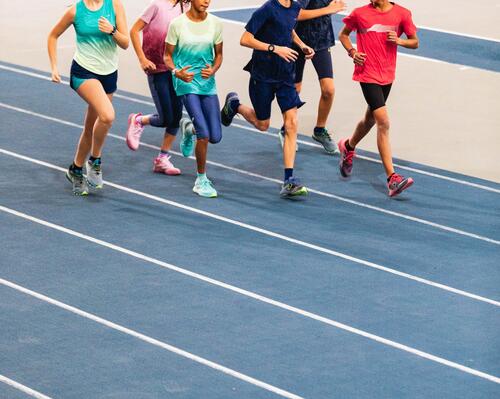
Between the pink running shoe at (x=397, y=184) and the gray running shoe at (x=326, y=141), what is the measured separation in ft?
6.09

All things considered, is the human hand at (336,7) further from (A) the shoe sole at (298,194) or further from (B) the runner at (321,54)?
(A) the shoe sole at (298,194)

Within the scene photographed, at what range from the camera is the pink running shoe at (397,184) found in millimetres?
13602

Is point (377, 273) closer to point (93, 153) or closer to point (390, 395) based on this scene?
point (390, 395)

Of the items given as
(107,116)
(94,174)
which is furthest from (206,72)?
(94,174)

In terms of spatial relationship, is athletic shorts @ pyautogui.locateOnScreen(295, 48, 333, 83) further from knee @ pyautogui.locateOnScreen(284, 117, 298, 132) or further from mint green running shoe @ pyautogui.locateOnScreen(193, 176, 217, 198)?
mint green running shoe @ pyautogui.locateOnScreen(193, 176, 217, 198)

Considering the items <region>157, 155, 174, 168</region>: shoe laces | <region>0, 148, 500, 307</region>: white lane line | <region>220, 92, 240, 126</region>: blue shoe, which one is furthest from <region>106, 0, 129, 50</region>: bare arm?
<region>220, 92, 240, 126</region>: blue shoe

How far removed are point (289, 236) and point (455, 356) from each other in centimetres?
297

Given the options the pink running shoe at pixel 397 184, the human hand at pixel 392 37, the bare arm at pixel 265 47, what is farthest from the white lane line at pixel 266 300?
the human hand at pixel 392 37

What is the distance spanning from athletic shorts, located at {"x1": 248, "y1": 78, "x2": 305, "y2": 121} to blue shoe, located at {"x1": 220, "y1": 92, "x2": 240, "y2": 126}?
58cm

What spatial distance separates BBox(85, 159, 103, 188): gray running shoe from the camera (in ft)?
44.6

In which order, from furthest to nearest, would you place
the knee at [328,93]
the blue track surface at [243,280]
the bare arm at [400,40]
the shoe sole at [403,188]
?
the knee at [328,93], the shoe sole at [403,188], the bare arm at [400,40], the blue track surface at [243,280]

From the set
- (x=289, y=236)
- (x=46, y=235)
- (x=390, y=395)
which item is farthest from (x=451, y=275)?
(x=46, y=235)

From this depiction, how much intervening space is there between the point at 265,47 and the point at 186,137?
164 cm

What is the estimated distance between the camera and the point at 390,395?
9.09 metres
